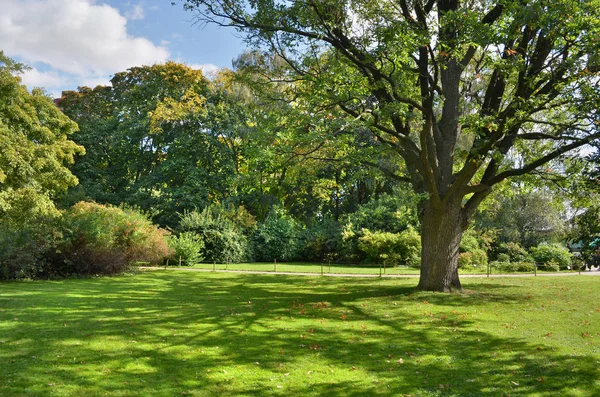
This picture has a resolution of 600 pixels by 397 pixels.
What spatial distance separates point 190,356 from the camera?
6863mm

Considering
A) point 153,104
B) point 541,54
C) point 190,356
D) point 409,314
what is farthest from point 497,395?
point 153,104

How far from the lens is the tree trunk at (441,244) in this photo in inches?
554

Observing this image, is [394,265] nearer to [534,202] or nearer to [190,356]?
[534,202]

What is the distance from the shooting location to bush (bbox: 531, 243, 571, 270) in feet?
91.7

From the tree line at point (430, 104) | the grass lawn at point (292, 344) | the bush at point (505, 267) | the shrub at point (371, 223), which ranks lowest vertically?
the grass lawn at point (292, 344)

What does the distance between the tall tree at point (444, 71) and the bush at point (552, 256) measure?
14695 mm

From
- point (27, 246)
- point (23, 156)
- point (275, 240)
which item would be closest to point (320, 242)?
point (275, 240)

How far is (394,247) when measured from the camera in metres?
28.2

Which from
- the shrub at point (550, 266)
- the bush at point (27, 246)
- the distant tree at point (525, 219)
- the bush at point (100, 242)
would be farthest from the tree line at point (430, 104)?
the bush at point (27, 246)

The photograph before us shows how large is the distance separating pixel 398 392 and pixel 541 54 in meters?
10.7

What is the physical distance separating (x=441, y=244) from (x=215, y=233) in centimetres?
1729

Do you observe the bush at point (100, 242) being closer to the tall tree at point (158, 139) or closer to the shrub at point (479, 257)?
the tall tree at point (158, 139)

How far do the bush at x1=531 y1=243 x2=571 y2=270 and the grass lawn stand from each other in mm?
15291

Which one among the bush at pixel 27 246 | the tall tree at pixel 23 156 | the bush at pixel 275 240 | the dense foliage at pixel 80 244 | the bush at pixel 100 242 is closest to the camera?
the bush at pixel 27 246
